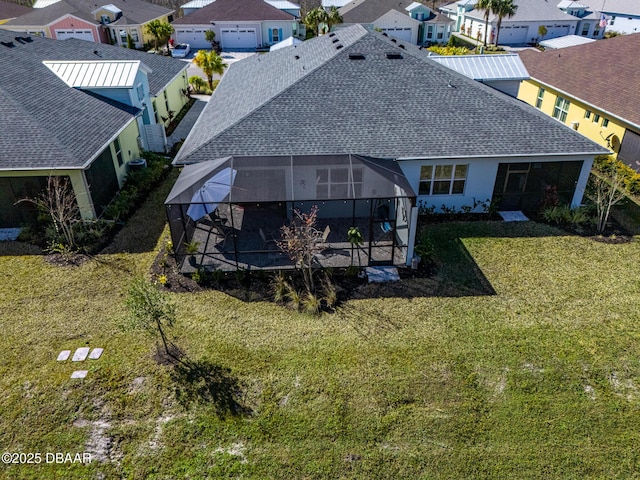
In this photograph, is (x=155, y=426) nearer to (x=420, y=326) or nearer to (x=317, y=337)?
(x=317, y=337)

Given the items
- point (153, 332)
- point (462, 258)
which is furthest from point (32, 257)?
point (462, 258)

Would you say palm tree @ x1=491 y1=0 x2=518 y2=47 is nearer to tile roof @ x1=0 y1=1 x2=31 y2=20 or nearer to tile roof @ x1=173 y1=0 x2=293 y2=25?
tile roof @ x1=173 y1=0 x2=293 y2=25

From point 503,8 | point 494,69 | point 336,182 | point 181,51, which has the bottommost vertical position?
point 181,51

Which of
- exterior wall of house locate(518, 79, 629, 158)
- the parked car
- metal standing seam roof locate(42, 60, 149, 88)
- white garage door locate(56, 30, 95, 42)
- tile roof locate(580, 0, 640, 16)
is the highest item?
metal standing seam roof locate(42, 60, 149, 88)

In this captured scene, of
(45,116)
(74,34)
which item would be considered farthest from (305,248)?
(74,34)

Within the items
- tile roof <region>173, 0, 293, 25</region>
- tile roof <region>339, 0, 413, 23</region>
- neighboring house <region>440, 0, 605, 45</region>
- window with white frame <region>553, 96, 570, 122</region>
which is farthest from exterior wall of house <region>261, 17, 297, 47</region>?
window with white frame <region>553, 96, 570, 122</region>

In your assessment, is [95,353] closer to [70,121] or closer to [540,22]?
[70,121]

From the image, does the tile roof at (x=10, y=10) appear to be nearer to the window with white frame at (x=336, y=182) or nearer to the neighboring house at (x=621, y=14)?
the window with white frame at (x=336, y=182)
